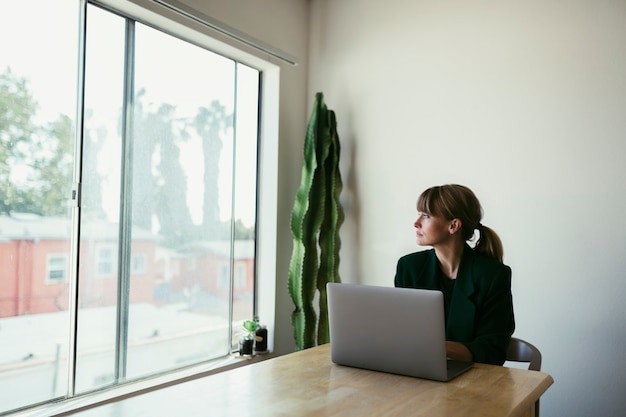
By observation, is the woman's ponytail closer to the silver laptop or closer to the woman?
the woman

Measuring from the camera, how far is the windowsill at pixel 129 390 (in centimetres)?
262

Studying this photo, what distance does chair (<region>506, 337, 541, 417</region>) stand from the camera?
7.25 ft

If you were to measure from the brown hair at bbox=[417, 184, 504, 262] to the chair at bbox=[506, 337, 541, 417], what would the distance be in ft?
1.18

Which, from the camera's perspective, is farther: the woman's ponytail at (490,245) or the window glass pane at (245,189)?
the window glass pane at (245,189)

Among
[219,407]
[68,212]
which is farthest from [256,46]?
[219,407]

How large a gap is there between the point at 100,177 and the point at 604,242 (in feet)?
8.74

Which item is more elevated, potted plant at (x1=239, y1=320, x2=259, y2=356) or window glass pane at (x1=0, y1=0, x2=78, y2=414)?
window glass pane at (x1=0, y1=0, x2=78, y2=414)

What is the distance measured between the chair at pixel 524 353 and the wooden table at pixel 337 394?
1.15ft

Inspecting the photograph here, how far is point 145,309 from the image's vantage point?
314 centimetres

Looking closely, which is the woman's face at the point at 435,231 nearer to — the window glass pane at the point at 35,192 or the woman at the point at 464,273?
the woman at the point at 464,273

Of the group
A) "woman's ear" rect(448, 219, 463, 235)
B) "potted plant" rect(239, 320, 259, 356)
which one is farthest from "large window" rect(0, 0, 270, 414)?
"woman's ear" rect(448, 219, 463, 235)

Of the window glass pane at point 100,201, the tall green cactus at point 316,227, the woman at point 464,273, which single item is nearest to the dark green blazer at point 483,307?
the woman at point 464,273

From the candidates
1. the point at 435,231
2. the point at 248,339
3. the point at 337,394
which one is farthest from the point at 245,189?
the point at 337,394

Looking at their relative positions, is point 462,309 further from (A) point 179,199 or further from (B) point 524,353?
(A) point 179,199
